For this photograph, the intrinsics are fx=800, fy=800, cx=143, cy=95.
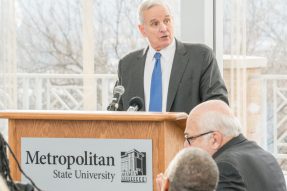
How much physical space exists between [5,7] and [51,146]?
10.5ft

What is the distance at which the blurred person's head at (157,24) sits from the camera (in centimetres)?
426

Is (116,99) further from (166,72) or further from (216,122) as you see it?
(166,72)

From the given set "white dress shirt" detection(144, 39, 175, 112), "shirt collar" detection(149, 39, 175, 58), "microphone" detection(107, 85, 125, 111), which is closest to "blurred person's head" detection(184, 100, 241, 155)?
"microphone" detection(107, 85, 125, 111)

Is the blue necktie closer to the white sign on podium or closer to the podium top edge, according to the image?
the podium top edge

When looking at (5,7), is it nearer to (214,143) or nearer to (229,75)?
(229,75)

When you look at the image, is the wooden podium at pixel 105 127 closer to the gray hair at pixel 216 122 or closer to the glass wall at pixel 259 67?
the gray hair at pixel 216 122

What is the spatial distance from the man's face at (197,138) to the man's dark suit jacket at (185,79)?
0.99m

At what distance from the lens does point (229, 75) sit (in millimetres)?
5797

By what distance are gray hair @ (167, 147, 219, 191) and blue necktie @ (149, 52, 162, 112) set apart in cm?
185

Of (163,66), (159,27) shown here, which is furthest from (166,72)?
(159,27)

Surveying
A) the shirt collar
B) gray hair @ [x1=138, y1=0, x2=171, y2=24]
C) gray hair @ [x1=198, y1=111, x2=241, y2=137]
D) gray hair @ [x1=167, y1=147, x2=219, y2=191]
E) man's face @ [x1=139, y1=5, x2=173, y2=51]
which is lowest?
gray hair @ [x1=167, y1=147, x2=219, y2=191]

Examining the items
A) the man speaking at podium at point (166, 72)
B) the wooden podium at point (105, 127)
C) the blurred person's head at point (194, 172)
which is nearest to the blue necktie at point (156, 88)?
the man speaking at podium at point (166, 72)

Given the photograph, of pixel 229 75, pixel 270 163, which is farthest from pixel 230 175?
pixel 229 75

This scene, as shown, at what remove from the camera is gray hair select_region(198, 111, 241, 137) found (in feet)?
9.70
